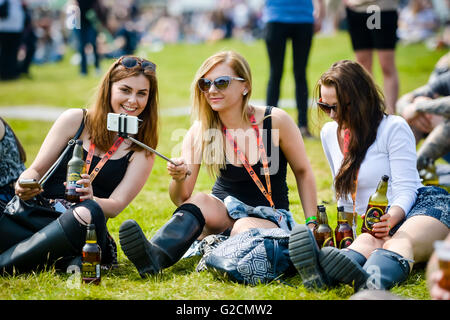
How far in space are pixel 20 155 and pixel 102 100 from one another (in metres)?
0.71

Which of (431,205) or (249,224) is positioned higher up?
(431,205)

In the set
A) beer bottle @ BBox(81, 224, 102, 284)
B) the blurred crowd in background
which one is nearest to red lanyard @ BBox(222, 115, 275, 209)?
beer bottle @ BBox(81, 224, 102, 284)

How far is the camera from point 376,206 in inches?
143

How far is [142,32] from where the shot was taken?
96.6 feet

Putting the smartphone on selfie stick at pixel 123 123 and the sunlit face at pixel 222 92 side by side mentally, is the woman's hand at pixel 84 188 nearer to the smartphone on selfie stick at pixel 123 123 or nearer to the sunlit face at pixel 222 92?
the smartphone on selfie stick at pixel 123 123

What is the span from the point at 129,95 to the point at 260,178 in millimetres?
1098

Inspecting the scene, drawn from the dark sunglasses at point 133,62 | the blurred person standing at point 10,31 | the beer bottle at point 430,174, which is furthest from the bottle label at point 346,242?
the blurred person standing at point 10,31

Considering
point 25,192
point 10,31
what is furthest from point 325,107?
point 10,31

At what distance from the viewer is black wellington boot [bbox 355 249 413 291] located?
315 cm

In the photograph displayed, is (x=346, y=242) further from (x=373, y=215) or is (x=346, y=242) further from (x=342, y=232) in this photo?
(x=373, y=215)

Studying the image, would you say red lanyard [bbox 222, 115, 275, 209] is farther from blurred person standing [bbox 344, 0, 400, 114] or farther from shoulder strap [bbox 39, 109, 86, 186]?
blurred person standing [bbox 344, 0, 400, 114]

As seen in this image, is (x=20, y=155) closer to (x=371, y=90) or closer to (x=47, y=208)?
(x=47, y=208)

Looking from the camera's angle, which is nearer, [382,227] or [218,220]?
[382,227]
